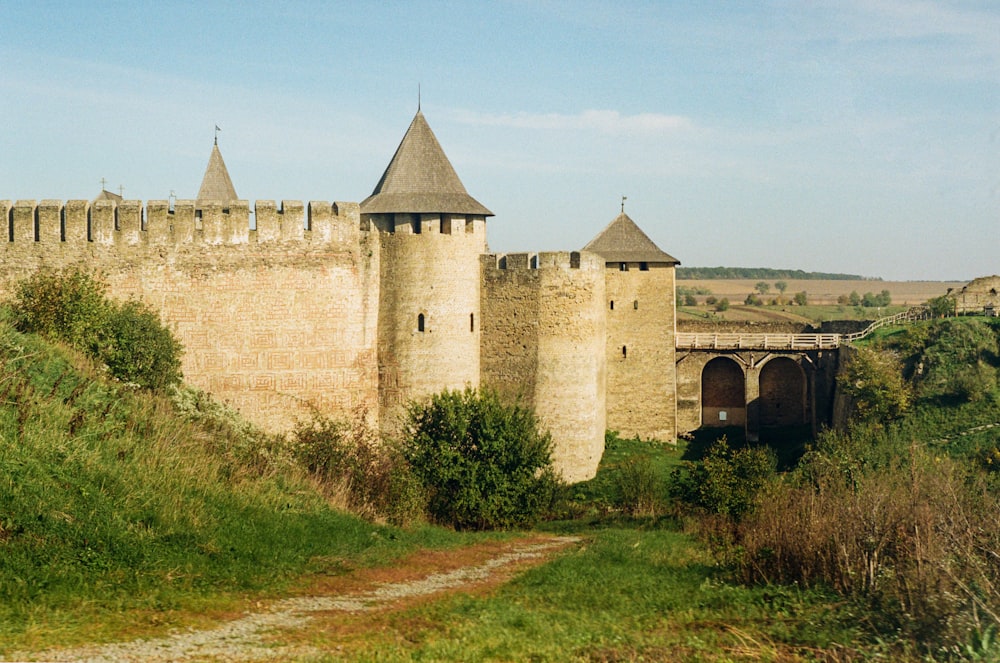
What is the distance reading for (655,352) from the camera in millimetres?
27750

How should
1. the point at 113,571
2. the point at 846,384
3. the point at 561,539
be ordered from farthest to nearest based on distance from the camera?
1. the point at 846,384
2. the point at 561,539
3. the point at 113,571

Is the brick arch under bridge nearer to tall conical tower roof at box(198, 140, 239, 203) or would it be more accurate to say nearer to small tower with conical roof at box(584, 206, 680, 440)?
small tower with conical roof at box(584, 206, 680, 440)

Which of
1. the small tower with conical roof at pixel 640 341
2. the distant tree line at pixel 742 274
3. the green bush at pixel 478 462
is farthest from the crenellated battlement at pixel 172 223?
the distant tree line at pixel 742 274

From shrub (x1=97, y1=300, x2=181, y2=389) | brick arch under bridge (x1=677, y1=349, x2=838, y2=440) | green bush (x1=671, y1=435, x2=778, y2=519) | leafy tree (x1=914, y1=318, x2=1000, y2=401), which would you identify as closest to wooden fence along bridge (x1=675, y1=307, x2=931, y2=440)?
brick arch under bridge (x1=677, y1=349, x2=838, y2=440)

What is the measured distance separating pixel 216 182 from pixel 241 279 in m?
6.99

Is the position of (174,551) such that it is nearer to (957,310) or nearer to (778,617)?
(778,617)

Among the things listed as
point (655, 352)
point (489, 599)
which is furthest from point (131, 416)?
point (655, 352)

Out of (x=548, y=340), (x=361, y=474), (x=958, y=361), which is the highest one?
(x=548, y=340)

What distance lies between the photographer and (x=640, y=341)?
91.0 feet

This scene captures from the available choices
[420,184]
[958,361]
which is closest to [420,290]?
[420,184]

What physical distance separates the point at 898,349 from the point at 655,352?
269 inches

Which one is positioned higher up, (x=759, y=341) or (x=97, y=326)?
(x=97, y=326)

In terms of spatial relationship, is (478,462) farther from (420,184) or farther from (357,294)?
(420,184)

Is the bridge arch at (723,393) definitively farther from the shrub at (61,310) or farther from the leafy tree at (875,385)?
the shrub at (61,310)
